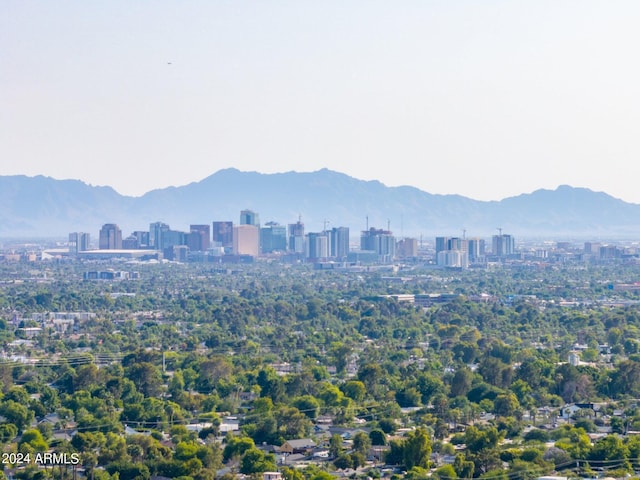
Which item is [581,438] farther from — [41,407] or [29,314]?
[29,314]

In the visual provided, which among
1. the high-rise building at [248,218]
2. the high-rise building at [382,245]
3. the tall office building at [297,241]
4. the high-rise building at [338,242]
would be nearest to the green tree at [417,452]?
the high-rise building at [382,245]

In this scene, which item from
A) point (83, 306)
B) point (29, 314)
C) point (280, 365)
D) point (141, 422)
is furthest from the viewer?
point (83, 306)

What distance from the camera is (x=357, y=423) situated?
33594 millimetres

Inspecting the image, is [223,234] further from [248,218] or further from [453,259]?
[453,259]

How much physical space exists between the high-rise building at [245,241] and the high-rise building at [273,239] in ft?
25.6

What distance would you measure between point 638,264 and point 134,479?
10809 centimetres

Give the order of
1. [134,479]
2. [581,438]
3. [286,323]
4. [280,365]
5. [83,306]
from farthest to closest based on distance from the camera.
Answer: [83,306] < [286,323] < [280,365] < [581,438] < [134,479]

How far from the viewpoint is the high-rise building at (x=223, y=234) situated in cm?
16700

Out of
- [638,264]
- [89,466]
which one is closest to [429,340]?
[89,466]

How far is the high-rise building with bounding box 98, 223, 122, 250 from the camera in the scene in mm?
167000

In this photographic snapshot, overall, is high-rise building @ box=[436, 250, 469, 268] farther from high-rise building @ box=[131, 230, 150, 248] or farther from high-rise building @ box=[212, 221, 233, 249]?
high-rise building @ box=[131, 230, 150, 248]

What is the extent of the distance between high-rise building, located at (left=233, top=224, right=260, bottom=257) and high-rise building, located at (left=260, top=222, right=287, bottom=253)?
308 inches

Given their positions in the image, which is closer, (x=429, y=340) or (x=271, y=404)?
(x=271, y=404)

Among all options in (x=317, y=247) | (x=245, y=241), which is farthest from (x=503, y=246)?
(x=245, y=241)
